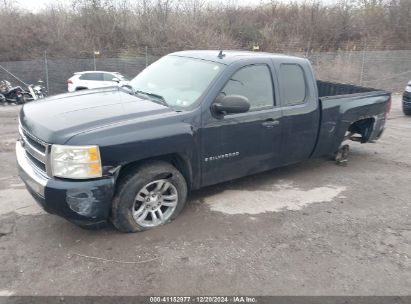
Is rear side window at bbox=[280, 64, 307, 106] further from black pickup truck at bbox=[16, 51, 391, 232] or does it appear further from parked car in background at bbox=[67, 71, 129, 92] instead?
parked car in background at bbox=[67, 71, 129, 92]

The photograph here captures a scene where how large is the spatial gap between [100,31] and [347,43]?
57.4 feet

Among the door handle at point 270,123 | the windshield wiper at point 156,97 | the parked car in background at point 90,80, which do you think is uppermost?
the windshield wiper at point 156,97

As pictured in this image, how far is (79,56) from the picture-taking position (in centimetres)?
2511

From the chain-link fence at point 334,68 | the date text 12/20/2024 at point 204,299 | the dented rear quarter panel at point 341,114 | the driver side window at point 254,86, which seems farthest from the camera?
the chain-link fence at point 334,68

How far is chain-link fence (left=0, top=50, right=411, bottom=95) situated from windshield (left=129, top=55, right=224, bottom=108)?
1641cm

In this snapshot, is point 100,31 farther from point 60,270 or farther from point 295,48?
point 60,270

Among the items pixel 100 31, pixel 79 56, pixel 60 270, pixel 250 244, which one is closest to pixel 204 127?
pixel 250 244

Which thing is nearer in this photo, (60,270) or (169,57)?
(60,270)

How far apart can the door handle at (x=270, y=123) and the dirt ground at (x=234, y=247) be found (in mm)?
931

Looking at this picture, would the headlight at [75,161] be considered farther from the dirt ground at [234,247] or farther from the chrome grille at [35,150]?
the dirt ground at [234,247]

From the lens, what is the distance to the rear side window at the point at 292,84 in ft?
16.8

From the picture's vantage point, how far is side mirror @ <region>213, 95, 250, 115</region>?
4.20 m

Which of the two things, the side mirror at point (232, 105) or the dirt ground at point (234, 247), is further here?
the side mirror at point (232, 105)

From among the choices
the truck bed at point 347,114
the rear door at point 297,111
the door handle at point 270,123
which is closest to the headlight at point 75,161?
the door handle at point 270,123
